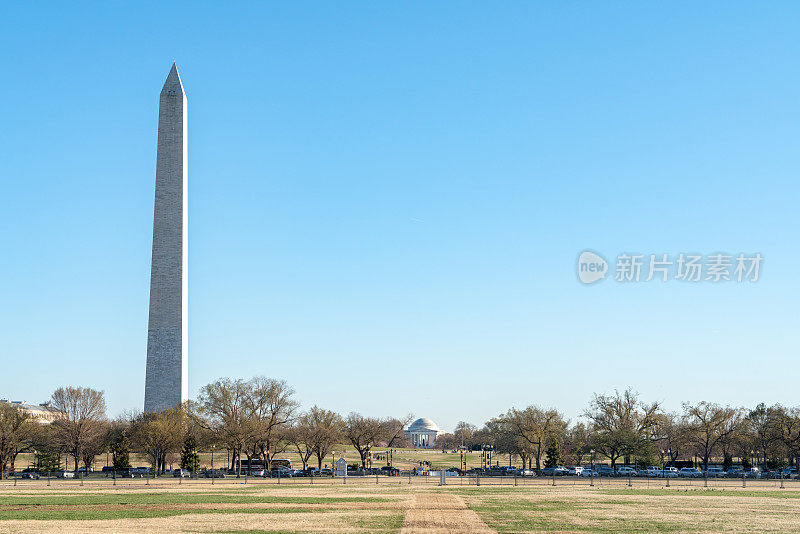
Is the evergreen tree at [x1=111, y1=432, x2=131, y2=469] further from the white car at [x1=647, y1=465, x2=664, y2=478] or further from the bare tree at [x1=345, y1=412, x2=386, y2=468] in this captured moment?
the white car at [x1=647, y1=465, x2=664, y2=478]

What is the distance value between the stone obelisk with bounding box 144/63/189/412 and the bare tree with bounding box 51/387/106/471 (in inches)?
261

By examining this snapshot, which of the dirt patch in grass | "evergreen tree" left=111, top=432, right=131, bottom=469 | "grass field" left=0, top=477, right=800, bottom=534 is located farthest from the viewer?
"evergreen tree" left=111, top=432, right=131, bottom=469

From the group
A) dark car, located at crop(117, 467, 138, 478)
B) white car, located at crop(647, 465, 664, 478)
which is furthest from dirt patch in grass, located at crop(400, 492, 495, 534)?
white car, located at crop(647, 465, 664, 478)

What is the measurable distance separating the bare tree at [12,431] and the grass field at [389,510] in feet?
116

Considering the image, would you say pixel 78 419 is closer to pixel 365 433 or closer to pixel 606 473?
pixel 365 433

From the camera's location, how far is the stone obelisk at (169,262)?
10262 cm

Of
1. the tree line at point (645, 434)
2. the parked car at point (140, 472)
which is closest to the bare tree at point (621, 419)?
the tree line at point (645, 434)

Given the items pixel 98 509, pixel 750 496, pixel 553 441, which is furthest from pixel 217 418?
pixel 750 496

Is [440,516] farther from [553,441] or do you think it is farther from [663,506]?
[553,441]

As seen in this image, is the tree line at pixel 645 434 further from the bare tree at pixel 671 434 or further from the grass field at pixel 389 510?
the grass field at pixel 389 510

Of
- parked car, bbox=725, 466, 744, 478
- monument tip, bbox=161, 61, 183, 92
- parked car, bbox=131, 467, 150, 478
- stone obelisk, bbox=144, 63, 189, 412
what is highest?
monument tip, bbox=161, 61, 183, 92

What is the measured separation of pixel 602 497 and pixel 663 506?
9.21 metres

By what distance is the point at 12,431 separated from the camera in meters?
96.4

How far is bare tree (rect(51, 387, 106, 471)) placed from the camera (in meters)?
99.2
